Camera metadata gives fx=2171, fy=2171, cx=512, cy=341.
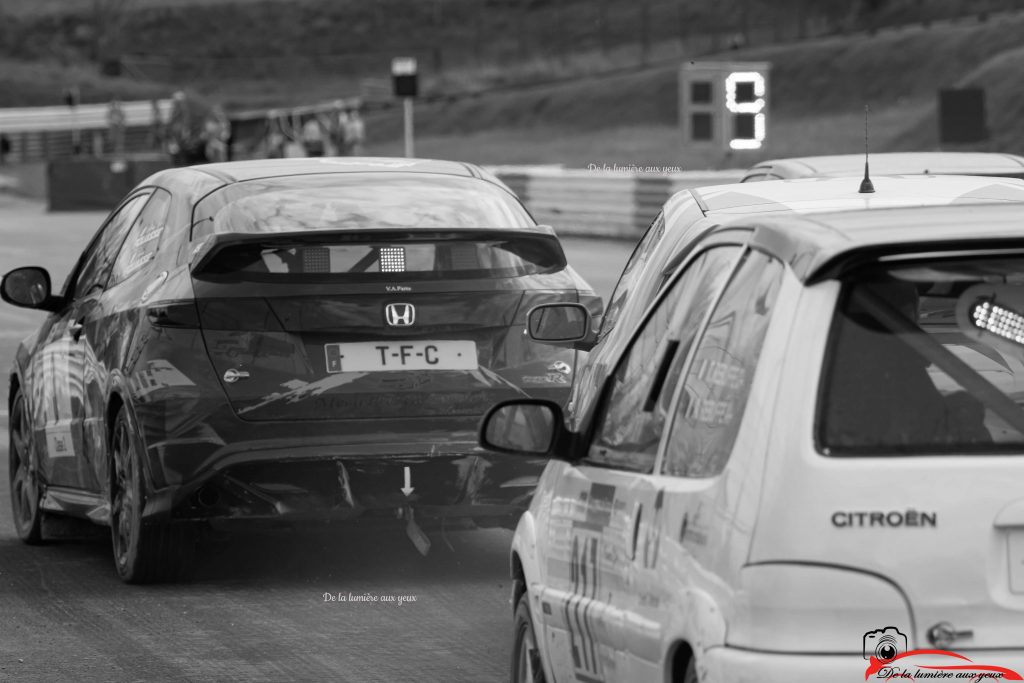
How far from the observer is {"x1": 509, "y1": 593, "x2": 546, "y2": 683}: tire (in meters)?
5.29

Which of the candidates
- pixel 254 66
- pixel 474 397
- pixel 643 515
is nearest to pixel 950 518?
pixel 643 515

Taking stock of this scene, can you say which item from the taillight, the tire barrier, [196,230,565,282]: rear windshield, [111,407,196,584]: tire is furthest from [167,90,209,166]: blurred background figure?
the taillight

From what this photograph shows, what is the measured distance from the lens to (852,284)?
12.4 ft

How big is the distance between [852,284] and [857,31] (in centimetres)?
9098

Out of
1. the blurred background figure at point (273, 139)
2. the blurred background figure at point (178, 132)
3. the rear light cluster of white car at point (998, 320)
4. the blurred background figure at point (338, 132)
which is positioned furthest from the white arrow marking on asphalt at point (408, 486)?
the blurred background figure at point (273, 139)

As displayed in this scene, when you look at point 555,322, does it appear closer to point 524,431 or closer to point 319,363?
point 319,363

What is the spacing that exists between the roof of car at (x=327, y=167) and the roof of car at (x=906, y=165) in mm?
2688

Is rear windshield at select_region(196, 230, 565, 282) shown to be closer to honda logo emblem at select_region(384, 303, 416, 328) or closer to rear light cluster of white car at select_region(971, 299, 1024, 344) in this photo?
honda logo emblem at select_region(384, 303, 416, 328)

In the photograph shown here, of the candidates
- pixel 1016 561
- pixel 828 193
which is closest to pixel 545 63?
pixel 828 193

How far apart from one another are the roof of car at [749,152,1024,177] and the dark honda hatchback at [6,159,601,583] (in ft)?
10.4

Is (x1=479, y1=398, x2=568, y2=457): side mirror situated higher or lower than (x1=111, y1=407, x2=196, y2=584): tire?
higher

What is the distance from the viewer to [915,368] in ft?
12.5

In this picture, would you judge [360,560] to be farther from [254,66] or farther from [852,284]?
[254,66]

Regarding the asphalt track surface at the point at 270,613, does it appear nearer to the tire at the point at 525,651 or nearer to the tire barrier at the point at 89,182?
the tire at the point at 525,651
